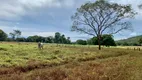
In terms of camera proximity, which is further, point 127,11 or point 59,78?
point 127,11

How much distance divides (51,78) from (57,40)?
13095 centimetres

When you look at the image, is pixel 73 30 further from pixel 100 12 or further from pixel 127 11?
pixel 127 11

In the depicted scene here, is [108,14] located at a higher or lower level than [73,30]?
higher

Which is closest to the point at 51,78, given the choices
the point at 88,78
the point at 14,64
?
the point at 88,78

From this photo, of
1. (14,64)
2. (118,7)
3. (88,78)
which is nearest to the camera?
(88,78)

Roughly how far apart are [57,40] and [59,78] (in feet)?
430

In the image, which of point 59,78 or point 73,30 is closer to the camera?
point 59,78

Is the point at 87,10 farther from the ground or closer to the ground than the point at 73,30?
farther from the ground

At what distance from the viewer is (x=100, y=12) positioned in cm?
5184

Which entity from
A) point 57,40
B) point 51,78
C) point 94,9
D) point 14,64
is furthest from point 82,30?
point 57,40

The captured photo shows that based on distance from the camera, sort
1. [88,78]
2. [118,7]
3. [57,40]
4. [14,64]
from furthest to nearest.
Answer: [57,40] < [118,7] < [14,64] < [88,78]

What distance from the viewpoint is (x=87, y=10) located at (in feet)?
172

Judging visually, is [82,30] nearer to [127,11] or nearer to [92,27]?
[92,27]

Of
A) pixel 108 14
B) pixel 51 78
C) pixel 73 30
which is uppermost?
pixel 108 14
